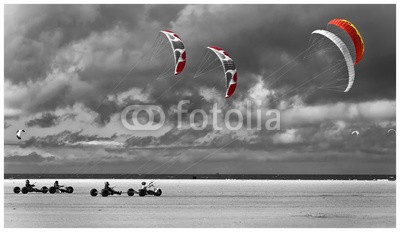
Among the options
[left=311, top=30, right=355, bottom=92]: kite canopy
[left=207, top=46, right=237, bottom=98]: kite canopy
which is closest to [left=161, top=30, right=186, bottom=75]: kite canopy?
[left=207, top=46, right=237, bottom=98]: kite canopy

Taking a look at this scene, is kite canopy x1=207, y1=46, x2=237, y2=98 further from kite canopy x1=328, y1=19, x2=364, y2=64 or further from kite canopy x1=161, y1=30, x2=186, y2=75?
kite canopy x1=328, y1=19, x2=364, y2=64

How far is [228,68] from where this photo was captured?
38.7 meters

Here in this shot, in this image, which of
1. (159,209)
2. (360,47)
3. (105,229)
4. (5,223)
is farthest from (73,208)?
(360,47)

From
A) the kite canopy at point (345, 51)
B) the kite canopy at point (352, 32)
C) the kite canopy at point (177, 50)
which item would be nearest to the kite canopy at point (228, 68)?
the kite canopy at point (177, 50)

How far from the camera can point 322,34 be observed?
114ft

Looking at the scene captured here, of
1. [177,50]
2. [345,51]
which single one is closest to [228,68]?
[177,50]

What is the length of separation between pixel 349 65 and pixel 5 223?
19.2 metres

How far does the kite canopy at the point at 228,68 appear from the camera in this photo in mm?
38500

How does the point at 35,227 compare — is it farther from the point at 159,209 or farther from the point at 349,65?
the point at 349,65

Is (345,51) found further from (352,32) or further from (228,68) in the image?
(228,68)

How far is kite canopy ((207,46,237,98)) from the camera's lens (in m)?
38.5

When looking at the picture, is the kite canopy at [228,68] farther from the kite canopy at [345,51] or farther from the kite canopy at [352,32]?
the kite canopy at [352,32]

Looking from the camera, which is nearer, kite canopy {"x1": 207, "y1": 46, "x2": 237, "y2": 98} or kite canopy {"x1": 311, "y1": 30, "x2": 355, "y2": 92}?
kite canopy {"x1": 311, "y1": 30, "x2": 355, "y2": 92}

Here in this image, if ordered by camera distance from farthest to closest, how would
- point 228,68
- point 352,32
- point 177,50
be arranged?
point 228,68, point 177,50, point 352,32
